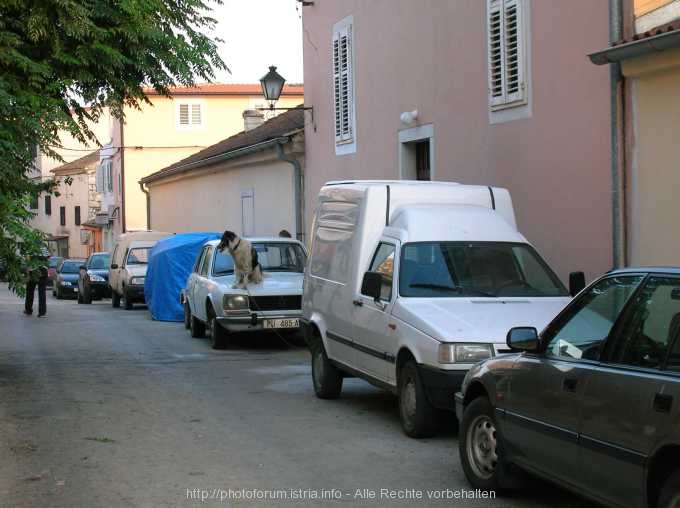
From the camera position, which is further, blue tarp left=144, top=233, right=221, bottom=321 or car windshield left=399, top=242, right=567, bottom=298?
blue tarp left=144, top=233, right=221, bottom=321

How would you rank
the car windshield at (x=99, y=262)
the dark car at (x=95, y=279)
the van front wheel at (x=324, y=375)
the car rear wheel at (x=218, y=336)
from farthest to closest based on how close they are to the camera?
the car windshield at (x=99, y=262)
the dark car at (x=95, y=279)
the car rear wheel at (x=218, y=336)
the van front wheel at (x=324, y=375)

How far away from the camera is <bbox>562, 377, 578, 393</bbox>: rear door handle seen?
5.55 metres

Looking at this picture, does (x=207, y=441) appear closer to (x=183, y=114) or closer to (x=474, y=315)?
(x=474, y=315)

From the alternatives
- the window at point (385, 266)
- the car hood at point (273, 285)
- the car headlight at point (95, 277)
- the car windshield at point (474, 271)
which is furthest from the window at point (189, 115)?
the car windshield at point (474, 271)

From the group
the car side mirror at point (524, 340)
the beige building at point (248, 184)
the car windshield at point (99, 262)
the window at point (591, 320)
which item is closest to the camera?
the window at point (591, 320)

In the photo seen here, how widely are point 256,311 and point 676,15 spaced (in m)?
7.78

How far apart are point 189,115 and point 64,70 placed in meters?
36.3

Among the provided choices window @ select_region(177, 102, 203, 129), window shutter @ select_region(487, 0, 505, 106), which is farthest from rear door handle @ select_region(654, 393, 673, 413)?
window @ select_region(177, 102, 203, 129)

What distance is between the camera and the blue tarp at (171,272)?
2242cm

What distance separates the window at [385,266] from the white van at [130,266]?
18355 millimetres

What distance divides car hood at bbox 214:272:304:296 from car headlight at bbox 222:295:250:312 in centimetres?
8

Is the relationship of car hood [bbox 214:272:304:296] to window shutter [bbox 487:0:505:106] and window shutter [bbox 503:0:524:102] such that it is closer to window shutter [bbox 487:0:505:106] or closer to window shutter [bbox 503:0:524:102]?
window shutter [bbox 487:0:505:106]

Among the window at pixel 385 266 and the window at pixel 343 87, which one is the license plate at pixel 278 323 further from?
the window at pixel 385 266

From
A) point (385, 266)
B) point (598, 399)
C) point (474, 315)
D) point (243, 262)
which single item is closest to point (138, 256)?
point (243, 262)
